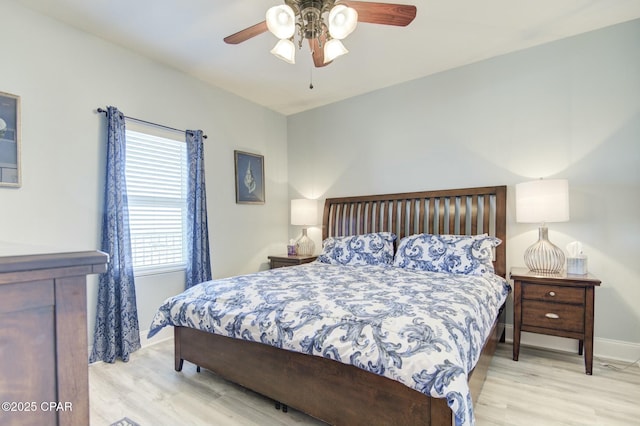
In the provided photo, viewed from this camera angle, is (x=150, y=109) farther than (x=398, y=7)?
Yes

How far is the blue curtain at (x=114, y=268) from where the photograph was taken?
267 cm

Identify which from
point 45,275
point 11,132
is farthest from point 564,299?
point 11,132

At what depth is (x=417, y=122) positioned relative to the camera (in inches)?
144

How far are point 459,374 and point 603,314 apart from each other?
7.67ft

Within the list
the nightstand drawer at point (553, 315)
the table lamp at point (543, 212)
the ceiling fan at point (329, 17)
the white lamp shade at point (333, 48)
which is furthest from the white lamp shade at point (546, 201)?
the white lamp shade at point (333, 48)

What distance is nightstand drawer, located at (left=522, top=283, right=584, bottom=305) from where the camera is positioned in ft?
7.97

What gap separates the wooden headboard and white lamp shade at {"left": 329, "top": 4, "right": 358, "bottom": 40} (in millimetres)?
2137

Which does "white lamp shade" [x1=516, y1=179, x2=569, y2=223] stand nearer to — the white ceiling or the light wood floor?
the light wood floor

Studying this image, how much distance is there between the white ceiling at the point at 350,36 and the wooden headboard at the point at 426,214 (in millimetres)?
1334

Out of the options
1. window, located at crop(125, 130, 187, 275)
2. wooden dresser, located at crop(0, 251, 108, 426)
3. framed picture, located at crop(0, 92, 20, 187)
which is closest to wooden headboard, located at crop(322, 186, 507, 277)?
window, located at crop(125, 130, 187, 275)

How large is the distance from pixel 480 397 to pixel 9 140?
364 cm

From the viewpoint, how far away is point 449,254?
9.42 feet

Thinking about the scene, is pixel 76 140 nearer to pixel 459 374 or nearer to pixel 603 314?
pixel 459 374

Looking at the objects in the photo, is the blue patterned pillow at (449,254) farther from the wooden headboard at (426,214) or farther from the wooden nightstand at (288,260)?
the wooden nightstand at (288,260)
